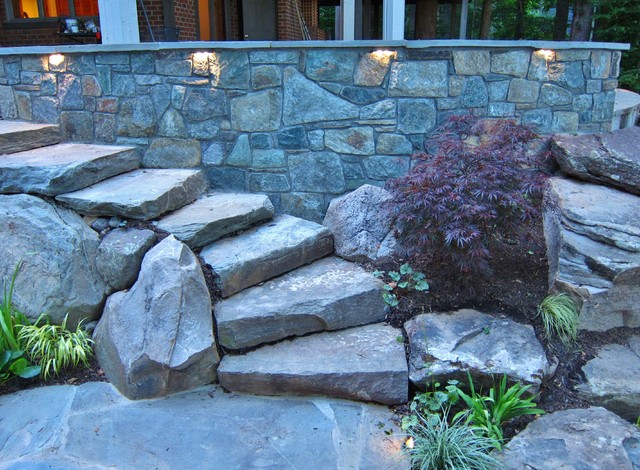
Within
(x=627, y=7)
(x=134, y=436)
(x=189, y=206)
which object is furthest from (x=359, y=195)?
(x=627, y=7)

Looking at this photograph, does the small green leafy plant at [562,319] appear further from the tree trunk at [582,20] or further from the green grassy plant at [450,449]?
the tree trunk at [582,20]

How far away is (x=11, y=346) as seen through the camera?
319 cm

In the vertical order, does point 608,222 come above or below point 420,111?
below

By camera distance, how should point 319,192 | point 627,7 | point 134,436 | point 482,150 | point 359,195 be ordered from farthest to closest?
point 627,7, point 319,192, point 359,195, point 482,150, point 134,436

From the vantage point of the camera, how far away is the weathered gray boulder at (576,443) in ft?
7.83

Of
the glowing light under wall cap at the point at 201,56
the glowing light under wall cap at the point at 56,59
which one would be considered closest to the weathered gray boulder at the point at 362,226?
the glowing light under wall cap at the point at 201,56

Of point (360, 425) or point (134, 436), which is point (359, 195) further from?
point (134, 436)

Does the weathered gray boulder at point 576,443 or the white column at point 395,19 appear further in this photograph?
the white column at point 395,19

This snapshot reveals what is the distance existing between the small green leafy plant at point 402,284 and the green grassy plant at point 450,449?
95cm

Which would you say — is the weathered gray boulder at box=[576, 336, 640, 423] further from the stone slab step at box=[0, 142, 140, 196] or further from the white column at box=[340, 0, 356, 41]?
the white column at box=[340, 0, 356, 41]

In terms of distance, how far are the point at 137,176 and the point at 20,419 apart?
2.10 metres

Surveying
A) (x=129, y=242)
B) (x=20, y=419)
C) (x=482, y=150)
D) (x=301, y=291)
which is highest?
(x=482, y=150)

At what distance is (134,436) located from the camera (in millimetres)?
2684

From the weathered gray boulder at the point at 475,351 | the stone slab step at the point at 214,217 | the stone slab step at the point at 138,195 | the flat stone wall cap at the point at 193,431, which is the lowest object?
the flat stone wall cap at the point at 193,431
